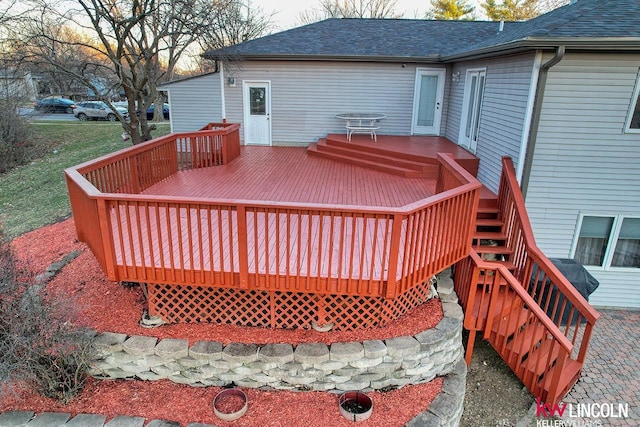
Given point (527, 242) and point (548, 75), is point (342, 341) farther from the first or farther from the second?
point (548, 75)

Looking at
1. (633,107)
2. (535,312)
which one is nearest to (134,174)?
(535,312)

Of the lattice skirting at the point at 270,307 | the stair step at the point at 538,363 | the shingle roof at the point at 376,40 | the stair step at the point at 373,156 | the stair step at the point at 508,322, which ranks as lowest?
the stair step at the point at 538,363

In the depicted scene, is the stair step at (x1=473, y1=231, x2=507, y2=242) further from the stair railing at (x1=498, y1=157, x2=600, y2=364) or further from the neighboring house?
the neighboring house

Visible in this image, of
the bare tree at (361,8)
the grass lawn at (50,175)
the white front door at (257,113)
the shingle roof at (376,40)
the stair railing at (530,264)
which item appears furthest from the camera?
the bare tree at (361,8)

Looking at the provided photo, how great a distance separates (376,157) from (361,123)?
235 centimetres

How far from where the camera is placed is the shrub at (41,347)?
3.64 metres

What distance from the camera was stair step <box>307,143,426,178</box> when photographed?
786 centimetres

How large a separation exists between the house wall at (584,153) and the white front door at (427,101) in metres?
5.52

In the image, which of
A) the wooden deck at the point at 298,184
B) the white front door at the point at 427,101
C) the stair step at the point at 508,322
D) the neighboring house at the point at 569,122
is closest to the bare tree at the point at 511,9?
the white front door at the point at 427,101

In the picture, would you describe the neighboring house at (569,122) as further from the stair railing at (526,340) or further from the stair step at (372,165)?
the stair railing at (526,340)

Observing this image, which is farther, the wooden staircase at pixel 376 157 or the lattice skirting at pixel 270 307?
the wooden staircase at pixel 376 157

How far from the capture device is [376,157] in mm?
8859

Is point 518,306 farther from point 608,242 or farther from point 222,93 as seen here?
point 222,93

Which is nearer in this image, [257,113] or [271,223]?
[271,223]
